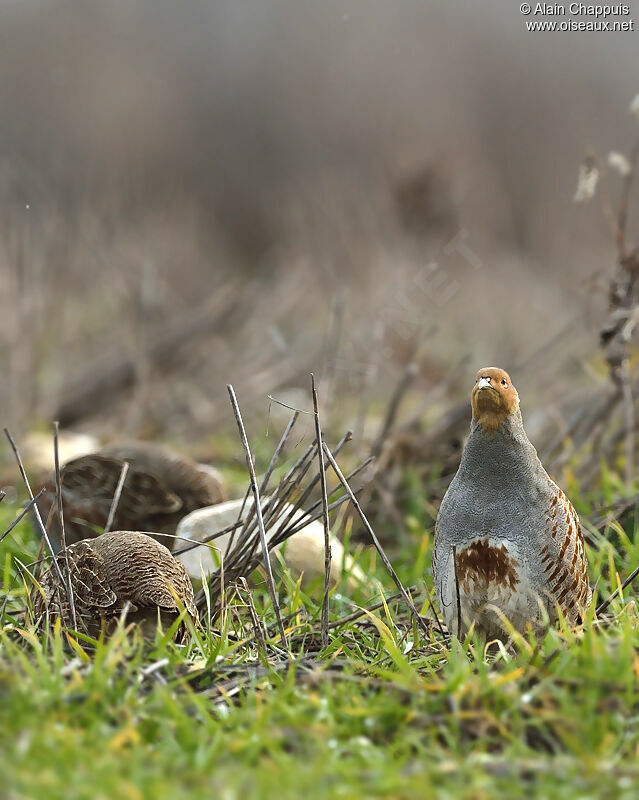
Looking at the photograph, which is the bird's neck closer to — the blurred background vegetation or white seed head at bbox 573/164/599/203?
white seed head at bbox 573/164/599/203

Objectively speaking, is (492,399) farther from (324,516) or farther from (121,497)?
(121,497)

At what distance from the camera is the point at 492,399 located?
2668 millimetres

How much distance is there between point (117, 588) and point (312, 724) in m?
0.88

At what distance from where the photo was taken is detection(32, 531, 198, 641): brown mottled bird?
2.62 meters

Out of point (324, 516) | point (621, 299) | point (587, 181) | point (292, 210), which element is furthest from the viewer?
point (292, 210)

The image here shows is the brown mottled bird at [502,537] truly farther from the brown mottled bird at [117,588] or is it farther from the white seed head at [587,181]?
the white seed head at [587,181]

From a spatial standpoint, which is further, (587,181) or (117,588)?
(587,181)

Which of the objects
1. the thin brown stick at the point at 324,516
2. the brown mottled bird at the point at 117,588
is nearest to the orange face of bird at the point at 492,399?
the thin brown stick at the point at 324,516

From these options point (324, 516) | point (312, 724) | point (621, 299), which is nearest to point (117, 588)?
point (324, 516)

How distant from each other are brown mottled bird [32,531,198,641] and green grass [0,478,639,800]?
0.52 feet

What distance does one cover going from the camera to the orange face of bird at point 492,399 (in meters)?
2.67

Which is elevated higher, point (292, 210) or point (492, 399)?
point (292, 210)

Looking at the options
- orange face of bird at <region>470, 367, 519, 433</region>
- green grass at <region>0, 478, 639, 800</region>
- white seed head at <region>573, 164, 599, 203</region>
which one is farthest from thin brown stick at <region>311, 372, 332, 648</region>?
white seed head at <region>573, 164, 599, 203</region>

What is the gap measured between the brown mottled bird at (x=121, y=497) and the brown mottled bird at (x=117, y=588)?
3.77ft
